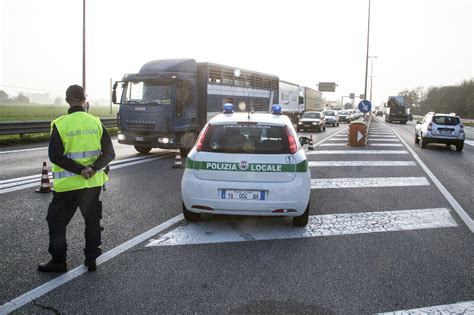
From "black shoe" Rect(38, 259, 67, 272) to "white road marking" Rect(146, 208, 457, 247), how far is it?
108 centimetres

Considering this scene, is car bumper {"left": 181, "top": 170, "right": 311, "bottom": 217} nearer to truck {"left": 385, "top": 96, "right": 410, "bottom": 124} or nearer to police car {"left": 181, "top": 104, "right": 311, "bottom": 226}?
police car {"left": 181, "top": 104, "right": 311, "bottom": 226}

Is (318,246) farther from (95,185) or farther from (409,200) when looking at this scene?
(409,200)

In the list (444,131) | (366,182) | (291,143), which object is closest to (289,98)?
(444,131)

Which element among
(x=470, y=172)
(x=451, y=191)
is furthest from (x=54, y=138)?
(x=470, y=172)

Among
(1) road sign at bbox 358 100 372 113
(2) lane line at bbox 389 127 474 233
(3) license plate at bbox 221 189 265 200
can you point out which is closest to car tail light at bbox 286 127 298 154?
(3) license plate at bbox 221 189 265 200

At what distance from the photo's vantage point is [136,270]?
421 cm

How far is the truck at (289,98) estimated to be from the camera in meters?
29.2

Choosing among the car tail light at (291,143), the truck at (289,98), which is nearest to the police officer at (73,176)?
the car tail light at (291,143)

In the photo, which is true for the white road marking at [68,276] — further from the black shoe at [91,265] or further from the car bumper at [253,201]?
the car bumper at [253,201]

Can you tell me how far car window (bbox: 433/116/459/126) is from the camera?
61.3 feet

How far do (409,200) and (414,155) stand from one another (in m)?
8.84

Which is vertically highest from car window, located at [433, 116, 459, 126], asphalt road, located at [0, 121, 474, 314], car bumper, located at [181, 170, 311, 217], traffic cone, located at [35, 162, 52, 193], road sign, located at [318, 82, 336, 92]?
road sign, located at [318, 82, 336, 92]

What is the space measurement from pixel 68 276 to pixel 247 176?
2368mm

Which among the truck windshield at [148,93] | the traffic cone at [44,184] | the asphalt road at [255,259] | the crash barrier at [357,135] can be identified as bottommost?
the asphalt road at [255,259]
